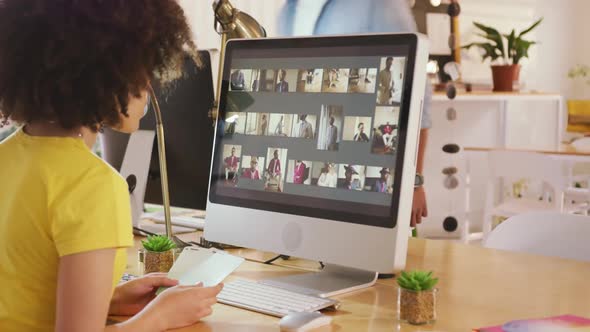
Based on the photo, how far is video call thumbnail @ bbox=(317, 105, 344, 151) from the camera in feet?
4.69

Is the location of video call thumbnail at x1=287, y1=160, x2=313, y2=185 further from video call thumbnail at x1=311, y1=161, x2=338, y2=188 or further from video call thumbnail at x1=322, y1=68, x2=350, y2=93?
video call thumbnail at x1=322, y1=68, x2=350, y2=93

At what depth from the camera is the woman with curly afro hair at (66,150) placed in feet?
3.25

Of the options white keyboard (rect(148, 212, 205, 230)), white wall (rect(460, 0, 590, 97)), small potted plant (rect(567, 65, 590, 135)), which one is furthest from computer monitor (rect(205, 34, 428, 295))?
small potted plant (rect(567, 65, 590, 135))

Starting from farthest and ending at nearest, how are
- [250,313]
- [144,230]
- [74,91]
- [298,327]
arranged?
[144,230] → [250,313] → [298,327] → [74,91]

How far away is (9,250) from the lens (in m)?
1.05

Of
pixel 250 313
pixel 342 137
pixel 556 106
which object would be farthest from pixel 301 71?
pixel 556 106

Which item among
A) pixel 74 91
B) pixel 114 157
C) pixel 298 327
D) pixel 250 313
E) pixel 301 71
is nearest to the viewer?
pixel 74 91

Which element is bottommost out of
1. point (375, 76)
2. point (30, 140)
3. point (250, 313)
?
point (250, 313)

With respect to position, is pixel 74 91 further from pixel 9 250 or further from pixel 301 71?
pixel 301 71

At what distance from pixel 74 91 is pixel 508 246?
120cm

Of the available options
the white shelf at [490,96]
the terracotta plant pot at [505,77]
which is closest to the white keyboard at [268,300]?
the white shelf at [490,96]

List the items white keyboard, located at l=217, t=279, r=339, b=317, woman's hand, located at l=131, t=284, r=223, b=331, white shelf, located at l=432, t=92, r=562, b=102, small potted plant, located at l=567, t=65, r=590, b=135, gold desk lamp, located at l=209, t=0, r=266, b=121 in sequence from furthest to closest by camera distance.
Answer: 1. small potted plant, located at l=567, t=65, r=590, b=135
2. white shelf, located at l=432, t=92, r=562, b=102
3. gold desk lamp, located at l=209, t=0, r=266, b=121
4. white keyboard, located at l=217, t=279, r=339, b=317
5. woman's hand, located at l=131, t=284, r=223, b=331

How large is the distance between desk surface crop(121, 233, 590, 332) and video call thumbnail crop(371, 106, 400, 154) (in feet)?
0.84

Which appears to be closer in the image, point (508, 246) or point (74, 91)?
point (74, 91)
